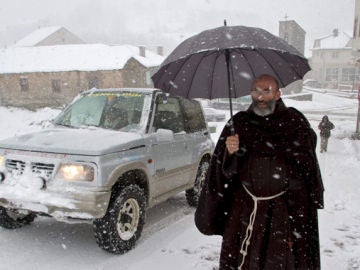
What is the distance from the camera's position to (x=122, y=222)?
4.62 metres

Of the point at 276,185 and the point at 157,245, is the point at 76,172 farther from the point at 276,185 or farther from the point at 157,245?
the point at 276,185

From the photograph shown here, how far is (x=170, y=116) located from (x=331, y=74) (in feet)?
246

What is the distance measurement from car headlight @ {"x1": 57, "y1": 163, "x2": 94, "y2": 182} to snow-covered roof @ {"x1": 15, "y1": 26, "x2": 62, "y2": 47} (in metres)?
69.9

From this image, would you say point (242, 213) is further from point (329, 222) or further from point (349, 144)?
point (349, 144)

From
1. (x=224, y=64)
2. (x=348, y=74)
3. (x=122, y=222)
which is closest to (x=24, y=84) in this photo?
(x=122, y=222)

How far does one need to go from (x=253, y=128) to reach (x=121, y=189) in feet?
7.64

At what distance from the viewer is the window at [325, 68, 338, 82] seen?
239 feet

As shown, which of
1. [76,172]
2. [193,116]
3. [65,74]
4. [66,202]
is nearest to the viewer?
[66,202]

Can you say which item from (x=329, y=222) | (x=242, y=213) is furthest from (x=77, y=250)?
(x=329, y=222)

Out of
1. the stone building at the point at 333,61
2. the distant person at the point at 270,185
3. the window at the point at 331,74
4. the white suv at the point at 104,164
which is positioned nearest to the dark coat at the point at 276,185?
the distant person at the point at 270,185

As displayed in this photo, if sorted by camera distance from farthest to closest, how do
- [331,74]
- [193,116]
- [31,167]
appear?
[331,74]
[193,116]
[31,167]

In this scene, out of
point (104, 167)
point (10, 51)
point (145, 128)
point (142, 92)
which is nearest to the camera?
point (104, 167)

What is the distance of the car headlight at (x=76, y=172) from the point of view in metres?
4.12

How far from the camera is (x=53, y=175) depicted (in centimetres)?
416
